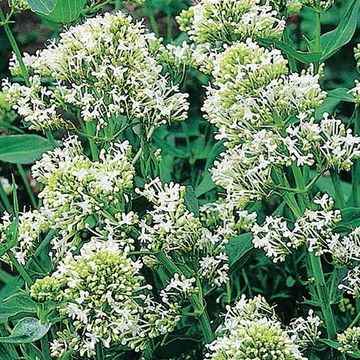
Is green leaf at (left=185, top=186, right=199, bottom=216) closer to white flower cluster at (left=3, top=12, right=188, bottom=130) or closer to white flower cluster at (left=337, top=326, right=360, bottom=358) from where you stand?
white flower cluster at (left=3, top=12, right=188, bottom=130)

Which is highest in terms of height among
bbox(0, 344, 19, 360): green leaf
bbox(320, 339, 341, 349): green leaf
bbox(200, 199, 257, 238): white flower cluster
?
bbox(200, 199, 257, 238): white flower cluster

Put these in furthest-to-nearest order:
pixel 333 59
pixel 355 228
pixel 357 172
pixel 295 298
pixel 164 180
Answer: pixel 333 59 < pixel 295 298 < pixel 164 180 < pixel 357 172 < pixel 355 228

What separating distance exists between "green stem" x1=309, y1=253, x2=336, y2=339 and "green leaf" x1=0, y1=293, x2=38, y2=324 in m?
0.36

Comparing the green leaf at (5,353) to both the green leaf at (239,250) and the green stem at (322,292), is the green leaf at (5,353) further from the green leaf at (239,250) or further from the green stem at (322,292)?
the green stem at (322,292)

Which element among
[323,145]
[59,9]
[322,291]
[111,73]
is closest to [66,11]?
[59,9]

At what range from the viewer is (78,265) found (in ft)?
3.13

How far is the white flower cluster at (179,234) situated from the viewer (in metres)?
1.01

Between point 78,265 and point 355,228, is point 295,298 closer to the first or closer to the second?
point 355,228

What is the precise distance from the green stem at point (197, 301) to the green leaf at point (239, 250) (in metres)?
0.09

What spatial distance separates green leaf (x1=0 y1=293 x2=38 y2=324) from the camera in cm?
103

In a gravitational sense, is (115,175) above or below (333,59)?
above

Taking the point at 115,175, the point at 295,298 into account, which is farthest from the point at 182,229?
the point at 295,298

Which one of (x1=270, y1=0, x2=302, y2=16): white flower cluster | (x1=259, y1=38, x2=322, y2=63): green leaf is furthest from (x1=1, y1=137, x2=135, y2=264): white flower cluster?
(x1=270, y1=0, x2=302, y2=16): white flower cluster

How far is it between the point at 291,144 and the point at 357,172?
11.6 inches
